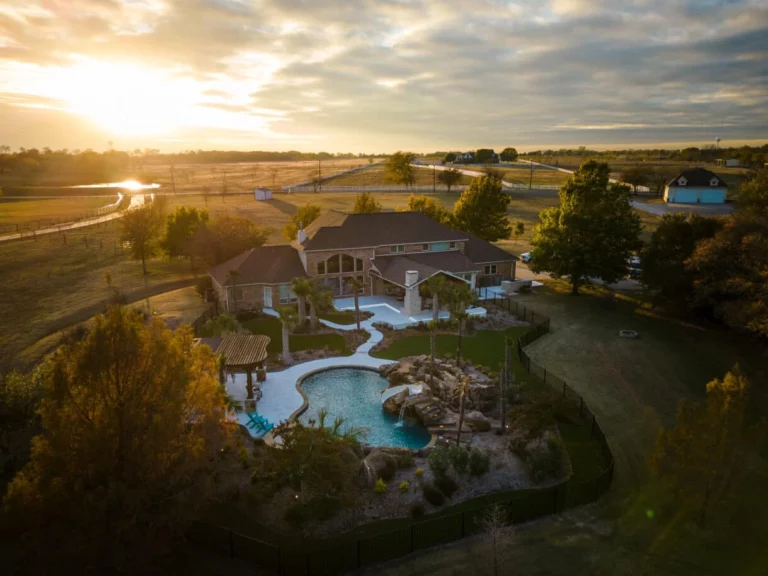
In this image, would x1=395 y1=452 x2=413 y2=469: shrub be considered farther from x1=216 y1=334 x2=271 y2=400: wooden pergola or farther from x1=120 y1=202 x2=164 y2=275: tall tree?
x1=120 y1=202 x2=164 y2=275: tall tree

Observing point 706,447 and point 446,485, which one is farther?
point 446,485

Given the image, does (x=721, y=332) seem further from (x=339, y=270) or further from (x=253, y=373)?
(x=253, y=373)

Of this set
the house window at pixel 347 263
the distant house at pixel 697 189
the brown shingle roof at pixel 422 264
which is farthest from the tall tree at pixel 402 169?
the house window at pixel 347 263

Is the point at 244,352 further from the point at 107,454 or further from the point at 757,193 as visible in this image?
the point at 757,193

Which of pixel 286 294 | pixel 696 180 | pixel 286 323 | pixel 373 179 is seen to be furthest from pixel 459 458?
pixel 373 179

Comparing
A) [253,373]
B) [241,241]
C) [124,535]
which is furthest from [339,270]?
[124,535]

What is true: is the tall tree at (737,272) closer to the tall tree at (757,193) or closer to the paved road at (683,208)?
the tall tree at (757,193)
